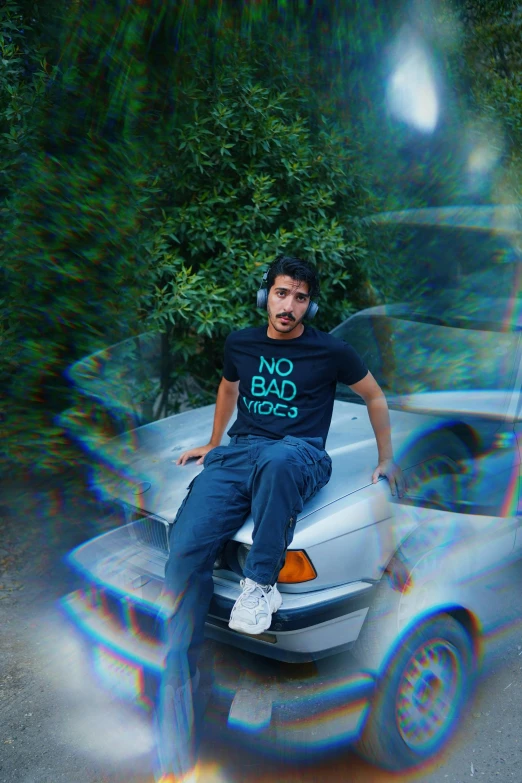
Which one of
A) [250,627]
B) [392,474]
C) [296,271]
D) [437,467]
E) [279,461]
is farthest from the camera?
[296,271]

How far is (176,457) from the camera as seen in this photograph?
10.8 ft

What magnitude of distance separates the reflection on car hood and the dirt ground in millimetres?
791

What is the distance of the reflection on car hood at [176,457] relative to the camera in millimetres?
2883

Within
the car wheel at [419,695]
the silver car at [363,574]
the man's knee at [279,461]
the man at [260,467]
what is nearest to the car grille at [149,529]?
the silver car at [363,574]

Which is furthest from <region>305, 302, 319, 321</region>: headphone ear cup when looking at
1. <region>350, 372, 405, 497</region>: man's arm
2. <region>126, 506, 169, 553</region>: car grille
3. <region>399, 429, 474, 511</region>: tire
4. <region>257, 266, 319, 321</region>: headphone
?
<region>126, 506, 169, 553</region>: car grille

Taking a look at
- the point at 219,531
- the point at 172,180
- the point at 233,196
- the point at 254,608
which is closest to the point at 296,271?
the point at 219,531

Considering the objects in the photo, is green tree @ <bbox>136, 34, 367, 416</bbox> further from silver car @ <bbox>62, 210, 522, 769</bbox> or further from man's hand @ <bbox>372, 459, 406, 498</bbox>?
man's hand @ <bbox>372, 459, 406, 498</bbox>

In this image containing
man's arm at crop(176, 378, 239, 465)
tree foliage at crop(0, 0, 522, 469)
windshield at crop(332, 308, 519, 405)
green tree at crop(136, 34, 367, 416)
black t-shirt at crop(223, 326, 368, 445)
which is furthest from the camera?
green tree at crop(136, 34, 367, 416)

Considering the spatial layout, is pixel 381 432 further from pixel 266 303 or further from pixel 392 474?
pixel 266 303

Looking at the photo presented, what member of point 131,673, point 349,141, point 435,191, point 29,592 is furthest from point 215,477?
point 435,191

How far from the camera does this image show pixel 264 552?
2.40 metres

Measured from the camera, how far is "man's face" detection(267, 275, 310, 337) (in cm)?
304

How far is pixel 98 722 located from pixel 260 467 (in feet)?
4.35

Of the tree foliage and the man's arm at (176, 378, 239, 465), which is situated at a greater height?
the tree foliage
